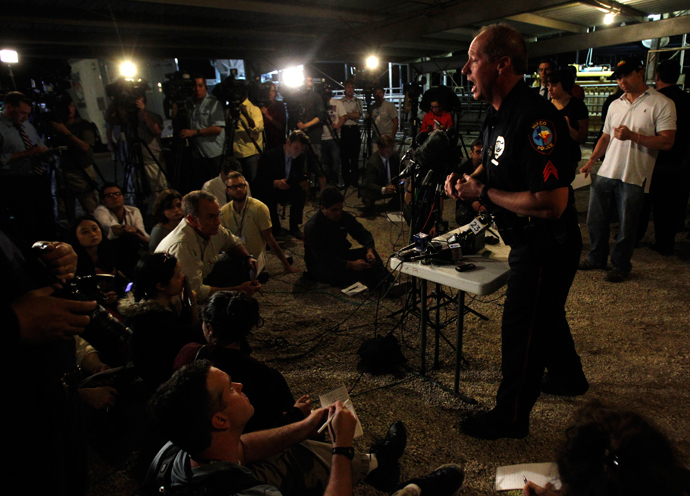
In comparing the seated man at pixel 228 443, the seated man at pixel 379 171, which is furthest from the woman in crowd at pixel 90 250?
the seated man at pixel 379 171

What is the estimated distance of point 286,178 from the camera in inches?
200

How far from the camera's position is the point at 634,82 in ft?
10.0

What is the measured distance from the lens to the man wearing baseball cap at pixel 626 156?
9.93 ft

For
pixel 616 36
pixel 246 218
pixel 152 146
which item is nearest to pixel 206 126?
pixel 152 146

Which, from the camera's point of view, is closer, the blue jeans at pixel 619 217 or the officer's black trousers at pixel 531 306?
the officer's black trousers at pixel 531 306

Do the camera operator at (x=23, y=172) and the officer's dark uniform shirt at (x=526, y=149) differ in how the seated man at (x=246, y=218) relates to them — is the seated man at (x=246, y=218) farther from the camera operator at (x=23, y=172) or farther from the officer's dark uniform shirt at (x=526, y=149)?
the officer's dark uniform shirt at (x=526, y=149)

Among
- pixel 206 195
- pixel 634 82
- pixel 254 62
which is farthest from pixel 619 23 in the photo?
pixel 206 195

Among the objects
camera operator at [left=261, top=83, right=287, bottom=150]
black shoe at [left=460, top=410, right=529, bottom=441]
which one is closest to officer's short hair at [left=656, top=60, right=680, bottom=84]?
black shoe at [left=460, top=410, right=529, bottom=441]

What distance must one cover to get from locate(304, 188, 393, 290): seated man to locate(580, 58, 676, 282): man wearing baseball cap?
177cm

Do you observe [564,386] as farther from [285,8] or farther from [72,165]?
[72,165]

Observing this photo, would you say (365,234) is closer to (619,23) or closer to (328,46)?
(328,46)

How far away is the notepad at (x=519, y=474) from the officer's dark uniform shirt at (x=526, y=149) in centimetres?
95

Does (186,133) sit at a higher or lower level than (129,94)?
lower

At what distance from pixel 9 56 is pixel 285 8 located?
11.4 feet
